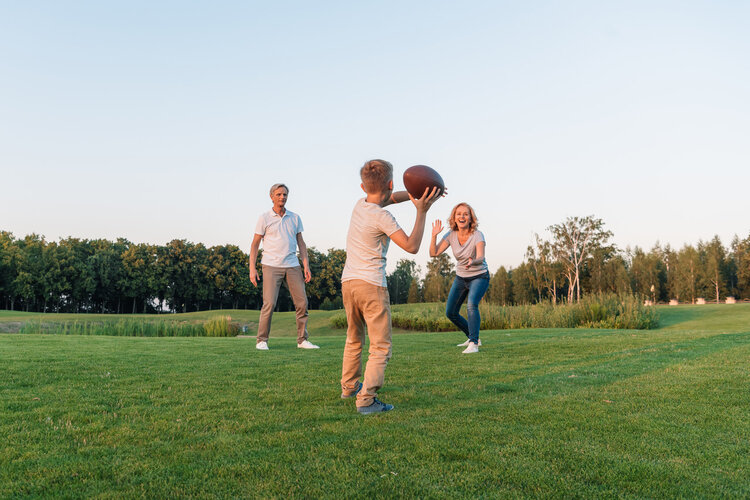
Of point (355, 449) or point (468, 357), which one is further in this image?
point (468, 357)

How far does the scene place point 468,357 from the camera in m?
6.46

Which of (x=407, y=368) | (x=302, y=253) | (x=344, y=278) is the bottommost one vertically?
(x=407, y=368)

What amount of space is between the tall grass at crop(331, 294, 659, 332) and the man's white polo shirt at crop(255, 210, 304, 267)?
31.4ft

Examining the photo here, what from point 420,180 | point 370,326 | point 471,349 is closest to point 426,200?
point 420,180

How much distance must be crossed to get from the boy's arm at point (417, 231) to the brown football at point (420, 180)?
0.14 m

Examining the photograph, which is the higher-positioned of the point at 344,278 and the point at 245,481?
the point at 344,278

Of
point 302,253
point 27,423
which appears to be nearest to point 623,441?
point 27,423

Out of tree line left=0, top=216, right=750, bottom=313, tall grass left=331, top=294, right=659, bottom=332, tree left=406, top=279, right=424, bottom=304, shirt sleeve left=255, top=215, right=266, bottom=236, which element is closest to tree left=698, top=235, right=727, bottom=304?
tree line left=0, top=216, right=750, bottom=313

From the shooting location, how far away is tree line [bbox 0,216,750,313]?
149 feet

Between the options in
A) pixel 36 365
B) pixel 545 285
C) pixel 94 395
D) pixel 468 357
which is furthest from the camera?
pixel 545 285

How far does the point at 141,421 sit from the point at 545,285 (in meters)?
47.8

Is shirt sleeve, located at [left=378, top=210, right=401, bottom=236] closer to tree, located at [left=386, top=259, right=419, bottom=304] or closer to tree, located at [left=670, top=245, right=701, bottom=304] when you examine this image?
tree, located at [left=670, top=245, right=701, bottom=304]

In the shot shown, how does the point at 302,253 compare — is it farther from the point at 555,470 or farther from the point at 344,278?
the point at 555,470

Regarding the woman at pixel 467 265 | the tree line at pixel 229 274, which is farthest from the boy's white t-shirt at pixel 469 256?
the tree line at pixel 229 274
